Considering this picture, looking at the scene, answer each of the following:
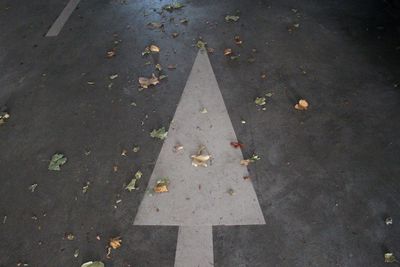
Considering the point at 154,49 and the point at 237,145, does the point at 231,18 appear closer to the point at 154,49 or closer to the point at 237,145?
the point at 154,49

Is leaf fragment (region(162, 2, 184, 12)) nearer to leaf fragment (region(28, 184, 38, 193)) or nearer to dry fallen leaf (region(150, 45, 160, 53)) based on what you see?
dry fallen leaf (region(150, 45, 160, 53))

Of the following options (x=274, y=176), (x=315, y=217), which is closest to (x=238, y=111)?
(x=274, y=176)

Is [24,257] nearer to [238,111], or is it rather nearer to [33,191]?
[33,191]

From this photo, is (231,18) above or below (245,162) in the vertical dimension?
above

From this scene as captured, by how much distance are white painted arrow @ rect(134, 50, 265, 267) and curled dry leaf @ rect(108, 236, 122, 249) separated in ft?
0.78

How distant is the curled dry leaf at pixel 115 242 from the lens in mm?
3238

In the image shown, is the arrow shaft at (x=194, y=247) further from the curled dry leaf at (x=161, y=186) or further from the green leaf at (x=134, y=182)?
the green leaf at (x=134, y=182)

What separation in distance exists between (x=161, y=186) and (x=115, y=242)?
717 mm

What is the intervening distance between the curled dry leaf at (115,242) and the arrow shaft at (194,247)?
556 millimetres

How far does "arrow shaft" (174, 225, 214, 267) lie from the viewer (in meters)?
3.09

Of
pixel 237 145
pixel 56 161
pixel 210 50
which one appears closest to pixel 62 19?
pixel 210 50

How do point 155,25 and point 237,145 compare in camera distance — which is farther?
point 155,25

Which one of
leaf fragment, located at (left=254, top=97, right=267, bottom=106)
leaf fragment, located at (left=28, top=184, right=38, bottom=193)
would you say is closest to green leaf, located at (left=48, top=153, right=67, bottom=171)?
leaf fragment, located at (left=28, top=184, right=38, bottom=193)

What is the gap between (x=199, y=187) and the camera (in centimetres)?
362
